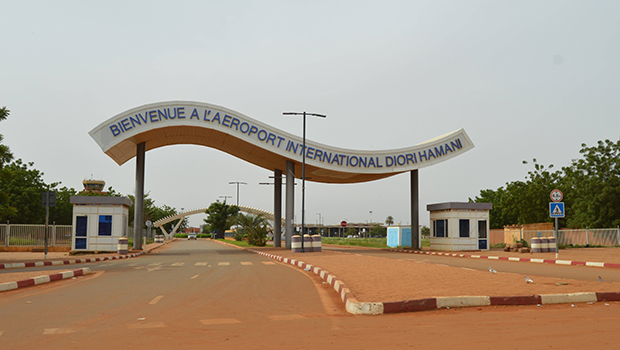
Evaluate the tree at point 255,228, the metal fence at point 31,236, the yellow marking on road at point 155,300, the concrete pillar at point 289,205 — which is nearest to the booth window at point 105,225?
the metal fence at point 31,236

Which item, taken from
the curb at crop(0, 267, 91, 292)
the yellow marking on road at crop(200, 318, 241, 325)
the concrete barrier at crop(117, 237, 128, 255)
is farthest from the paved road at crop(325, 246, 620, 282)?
the concrete barrier at crop(117, 237, 128, 255)

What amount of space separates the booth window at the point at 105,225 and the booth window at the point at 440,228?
23178mm

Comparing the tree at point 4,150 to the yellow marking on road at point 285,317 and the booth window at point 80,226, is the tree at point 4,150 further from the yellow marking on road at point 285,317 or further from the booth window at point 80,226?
the yellow marking on road at point 285,317

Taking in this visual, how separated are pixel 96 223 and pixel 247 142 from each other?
1146cm

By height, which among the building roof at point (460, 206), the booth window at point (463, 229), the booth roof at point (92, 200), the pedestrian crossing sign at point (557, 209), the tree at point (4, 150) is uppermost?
the tree at point (4, 150)

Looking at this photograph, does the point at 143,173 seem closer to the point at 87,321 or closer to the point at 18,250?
the point at 18,250

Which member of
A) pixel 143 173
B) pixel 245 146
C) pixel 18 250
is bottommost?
pixel 18 250

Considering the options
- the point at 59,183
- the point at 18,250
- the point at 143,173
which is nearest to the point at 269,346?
the point at 143,173

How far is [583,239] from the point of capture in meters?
41.2

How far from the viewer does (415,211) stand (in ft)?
134

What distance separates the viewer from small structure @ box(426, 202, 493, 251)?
35.1 metres

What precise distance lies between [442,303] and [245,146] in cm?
3001

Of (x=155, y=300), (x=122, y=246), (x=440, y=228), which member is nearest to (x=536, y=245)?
(x=440, y=228)

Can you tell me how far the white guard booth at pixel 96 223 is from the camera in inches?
1230
